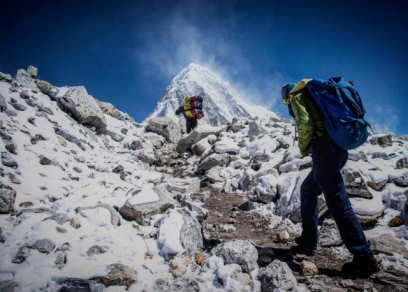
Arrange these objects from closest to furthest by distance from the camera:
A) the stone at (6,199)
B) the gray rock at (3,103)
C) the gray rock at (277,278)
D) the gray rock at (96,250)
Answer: the gray rock at (277,278) < the gray rock at (96,250) < the stone at (6,199) < the gray rock at (3,103)

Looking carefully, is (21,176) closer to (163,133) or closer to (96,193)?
(96,193)

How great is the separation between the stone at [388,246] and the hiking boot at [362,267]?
16.2 inches

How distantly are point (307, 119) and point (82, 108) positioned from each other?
872cm

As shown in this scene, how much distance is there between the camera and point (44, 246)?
2.45 metres

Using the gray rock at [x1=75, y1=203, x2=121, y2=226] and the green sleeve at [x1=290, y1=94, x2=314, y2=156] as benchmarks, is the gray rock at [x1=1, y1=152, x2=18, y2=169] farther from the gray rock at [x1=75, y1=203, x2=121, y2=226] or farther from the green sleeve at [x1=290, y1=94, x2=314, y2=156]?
the green sleeve at [x1=290, y1=94, x2=314, y2=156]

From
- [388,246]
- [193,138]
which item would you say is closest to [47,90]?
[193,138]

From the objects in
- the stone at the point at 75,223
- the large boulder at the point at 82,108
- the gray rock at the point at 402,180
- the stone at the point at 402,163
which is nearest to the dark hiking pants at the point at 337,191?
the gray rock at the point at 402,180

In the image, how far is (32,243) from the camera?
2.47 meters

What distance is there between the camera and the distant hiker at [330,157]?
2.26 meters

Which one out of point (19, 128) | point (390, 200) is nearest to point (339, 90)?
point (390, 200)

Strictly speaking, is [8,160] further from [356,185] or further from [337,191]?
[356,185]

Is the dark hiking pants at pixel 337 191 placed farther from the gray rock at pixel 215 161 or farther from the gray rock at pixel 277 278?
the gray rock at pixel 215 161

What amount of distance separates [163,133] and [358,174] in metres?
10.1

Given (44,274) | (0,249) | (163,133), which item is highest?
(163,133)
